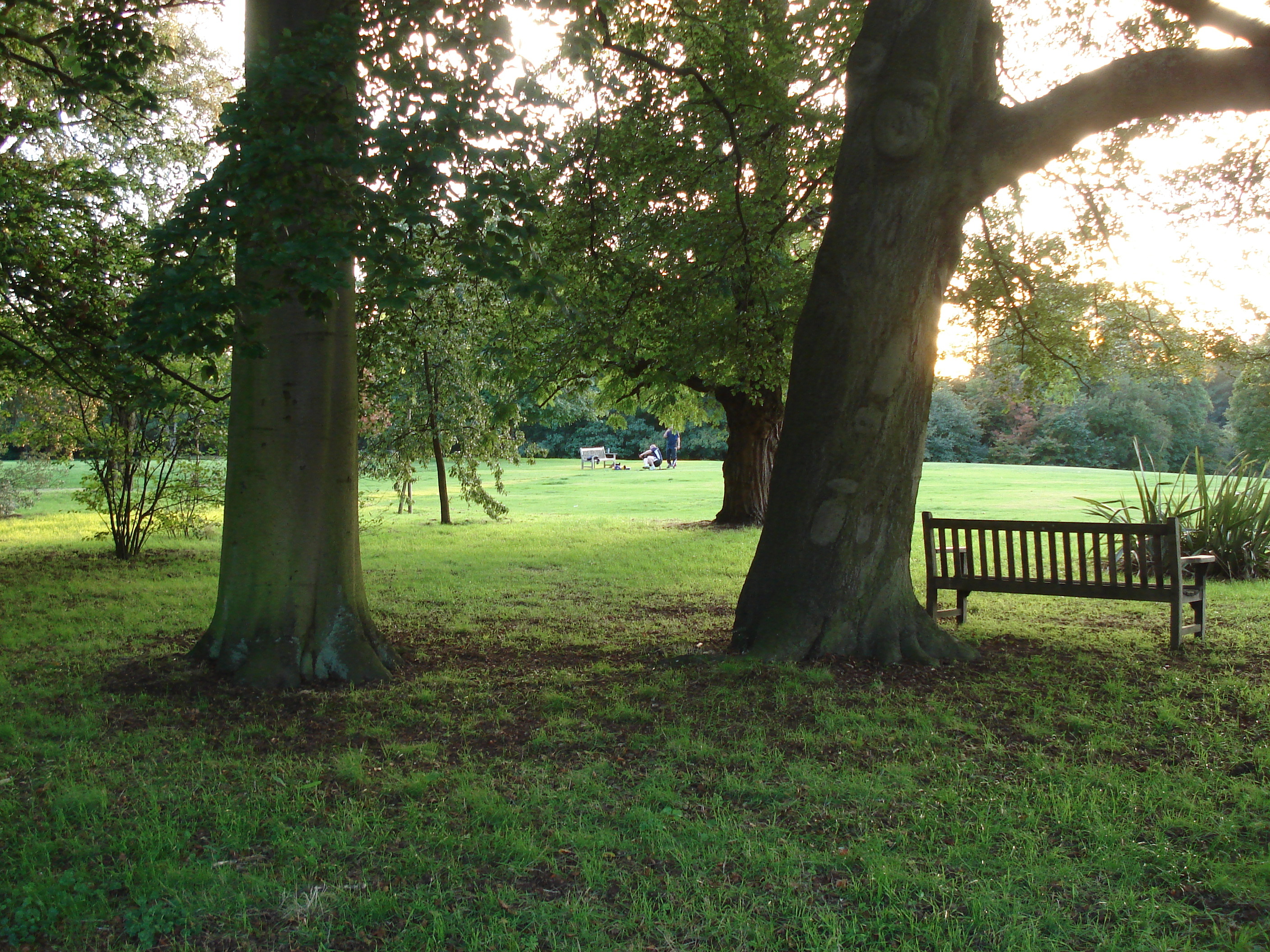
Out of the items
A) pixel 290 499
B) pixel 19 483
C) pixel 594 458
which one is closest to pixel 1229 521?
pixel 290 499

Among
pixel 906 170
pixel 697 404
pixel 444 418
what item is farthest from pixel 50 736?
pixel 697 404

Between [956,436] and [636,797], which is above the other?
[956,436]

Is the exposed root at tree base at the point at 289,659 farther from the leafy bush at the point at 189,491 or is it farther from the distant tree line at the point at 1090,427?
the distant tree line at the point at 1090,427

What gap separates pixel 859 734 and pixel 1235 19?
540cm

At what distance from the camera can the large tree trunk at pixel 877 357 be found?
21.2 ft

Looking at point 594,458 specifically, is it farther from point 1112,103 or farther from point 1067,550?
point 1112,103

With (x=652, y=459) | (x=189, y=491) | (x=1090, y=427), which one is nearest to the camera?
(x=189, y=491)

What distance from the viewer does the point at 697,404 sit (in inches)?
802

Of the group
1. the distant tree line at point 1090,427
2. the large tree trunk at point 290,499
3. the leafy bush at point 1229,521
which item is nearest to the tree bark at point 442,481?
the large tree trunk at point 290,499

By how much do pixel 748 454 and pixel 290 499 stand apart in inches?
501

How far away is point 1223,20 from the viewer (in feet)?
20.2

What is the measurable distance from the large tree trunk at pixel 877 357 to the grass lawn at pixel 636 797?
52 cm

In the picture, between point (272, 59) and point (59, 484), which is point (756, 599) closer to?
point (272, 59)

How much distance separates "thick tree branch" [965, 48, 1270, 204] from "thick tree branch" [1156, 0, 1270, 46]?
0.94 ft
